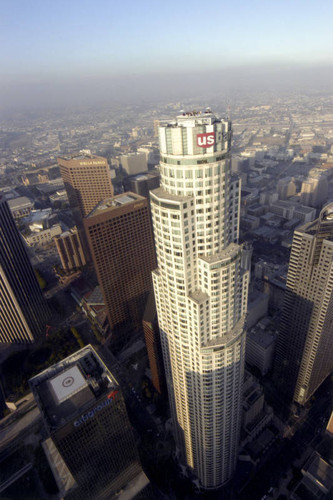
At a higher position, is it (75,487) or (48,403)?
(48,403)

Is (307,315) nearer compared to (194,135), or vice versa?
(194,135)

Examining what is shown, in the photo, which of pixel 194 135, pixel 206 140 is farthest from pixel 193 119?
pixel 206 140

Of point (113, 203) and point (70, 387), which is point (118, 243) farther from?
point (70, 387)

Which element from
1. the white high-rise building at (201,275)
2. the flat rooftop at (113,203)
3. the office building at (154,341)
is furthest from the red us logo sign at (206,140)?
the flat rooftop at (113,203)

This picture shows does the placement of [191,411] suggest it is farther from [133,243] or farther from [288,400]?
[133,243]

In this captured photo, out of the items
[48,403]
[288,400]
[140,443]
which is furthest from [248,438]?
[48,403]

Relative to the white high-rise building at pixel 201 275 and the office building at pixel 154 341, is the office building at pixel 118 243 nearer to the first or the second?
the office building at pixel 154 341
